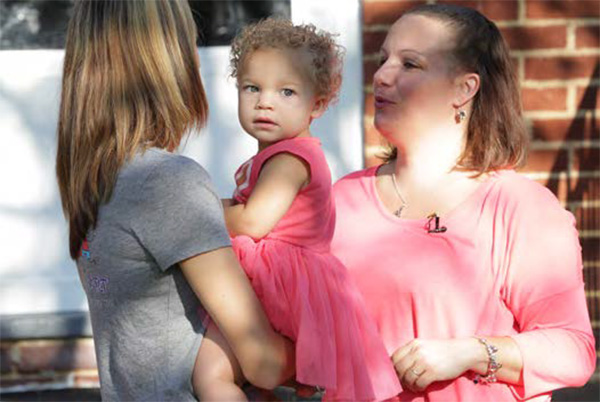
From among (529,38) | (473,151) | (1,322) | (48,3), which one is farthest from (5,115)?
(473,151)

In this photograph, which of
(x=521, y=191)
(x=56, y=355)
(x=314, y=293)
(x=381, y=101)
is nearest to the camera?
(x=314, y=293)

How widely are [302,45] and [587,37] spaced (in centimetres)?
219

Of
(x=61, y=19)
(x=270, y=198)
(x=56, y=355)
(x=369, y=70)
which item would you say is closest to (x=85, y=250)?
(x=270, y=198)

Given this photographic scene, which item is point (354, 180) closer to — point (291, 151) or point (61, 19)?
point (291, 151)

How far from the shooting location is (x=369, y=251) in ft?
8.97

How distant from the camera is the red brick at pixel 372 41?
14.5ft

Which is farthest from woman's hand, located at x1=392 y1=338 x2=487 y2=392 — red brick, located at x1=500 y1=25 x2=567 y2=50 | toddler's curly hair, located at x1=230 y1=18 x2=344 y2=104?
red brick, located at x1=500 y1=25 x2=567 y2=50

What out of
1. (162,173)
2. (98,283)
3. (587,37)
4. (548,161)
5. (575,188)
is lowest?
(575,188)

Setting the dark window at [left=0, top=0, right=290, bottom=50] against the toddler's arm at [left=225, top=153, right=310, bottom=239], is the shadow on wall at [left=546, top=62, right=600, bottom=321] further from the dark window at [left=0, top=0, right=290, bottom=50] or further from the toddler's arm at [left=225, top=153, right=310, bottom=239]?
the toddler's arm at [left=225, top=153, right=310, bottom=239]

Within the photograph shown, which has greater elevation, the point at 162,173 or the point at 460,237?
the point at 162,173

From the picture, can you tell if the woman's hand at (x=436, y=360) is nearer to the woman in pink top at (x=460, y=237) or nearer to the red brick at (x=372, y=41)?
the woman in pink top at (x=460, y=237)

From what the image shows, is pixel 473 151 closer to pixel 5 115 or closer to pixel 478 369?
pixel 478 369

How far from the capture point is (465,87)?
9.15ft

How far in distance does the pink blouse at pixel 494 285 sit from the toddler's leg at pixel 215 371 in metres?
0.52
